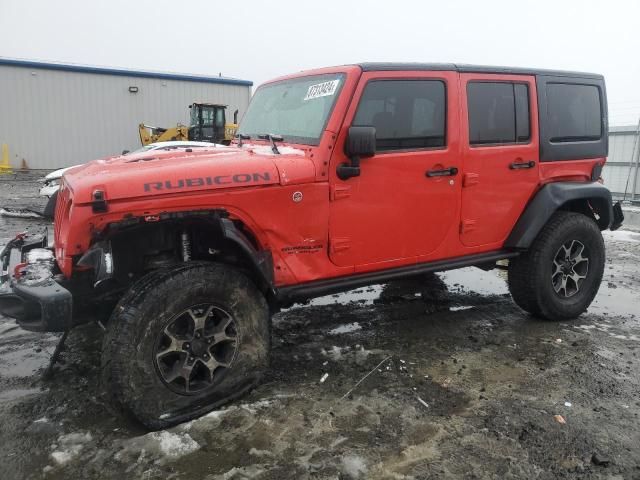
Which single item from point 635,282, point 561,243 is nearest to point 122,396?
point 561,243

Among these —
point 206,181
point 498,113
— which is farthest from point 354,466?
point 498,113

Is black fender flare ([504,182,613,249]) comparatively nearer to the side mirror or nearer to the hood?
the side mirror

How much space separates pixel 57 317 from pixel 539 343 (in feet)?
11.4

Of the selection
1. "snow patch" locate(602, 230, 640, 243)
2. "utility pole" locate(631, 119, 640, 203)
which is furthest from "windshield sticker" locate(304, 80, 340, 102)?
"utility pole" locate(631, 119, 640, 203)

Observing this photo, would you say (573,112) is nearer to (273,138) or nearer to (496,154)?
(496,154)

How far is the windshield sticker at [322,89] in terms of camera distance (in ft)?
11.2

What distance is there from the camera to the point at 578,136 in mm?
4438

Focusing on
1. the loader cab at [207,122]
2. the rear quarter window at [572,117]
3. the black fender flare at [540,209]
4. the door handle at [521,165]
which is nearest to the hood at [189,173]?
the door handle at [521,165]

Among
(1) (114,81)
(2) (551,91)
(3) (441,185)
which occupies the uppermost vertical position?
(1) (114,81)

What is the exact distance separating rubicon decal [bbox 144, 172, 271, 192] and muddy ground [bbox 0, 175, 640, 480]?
52.3 inches

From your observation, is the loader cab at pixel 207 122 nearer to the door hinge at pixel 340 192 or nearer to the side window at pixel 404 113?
the side window at pixel 404 113

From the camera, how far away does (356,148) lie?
3.16 m

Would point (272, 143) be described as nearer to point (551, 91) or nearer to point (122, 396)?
point (122, 396)

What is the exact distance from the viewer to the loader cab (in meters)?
19.9
